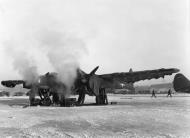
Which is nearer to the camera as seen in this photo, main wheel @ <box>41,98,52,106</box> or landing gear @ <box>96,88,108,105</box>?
main wheel @ <box>41,98,52,106</box>

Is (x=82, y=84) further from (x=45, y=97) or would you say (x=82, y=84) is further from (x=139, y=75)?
(x=139, y=75)

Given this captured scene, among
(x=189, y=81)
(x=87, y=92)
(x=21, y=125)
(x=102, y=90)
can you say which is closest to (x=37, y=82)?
(x=87, y=92)

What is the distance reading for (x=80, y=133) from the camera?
36.4 feet

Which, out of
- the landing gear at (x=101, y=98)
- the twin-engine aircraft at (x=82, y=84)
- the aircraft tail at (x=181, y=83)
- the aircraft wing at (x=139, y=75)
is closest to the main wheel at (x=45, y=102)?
the twin-engine aircraft at (x=82, y=84)

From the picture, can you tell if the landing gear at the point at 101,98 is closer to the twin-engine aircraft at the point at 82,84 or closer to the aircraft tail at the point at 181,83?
the twin-engine aircraft at the point at 82,84

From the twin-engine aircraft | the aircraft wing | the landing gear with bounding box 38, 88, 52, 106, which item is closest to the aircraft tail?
the aircraft wing

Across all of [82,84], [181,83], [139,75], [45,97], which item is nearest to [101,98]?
[82,84]

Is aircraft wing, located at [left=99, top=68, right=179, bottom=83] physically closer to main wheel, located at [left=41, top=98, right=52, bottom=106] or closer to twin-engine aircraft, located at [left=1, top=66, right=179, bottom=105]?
twin-engine aircraft, located at [left=1, top=66, right=179, bottom=105]

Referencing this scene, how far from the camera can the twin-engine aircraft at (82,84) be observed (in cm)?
2678

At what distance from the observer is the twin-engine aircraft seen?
26781mm

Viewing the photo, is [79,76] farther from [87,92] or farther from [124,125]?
[124,125]

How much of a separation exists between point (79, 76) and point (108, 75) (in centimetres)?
319

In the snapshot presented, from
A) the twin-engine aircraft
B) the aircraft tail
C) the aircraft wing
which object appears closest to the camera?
the twin-engine aircraft

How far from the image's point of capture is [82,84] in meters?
27.1
